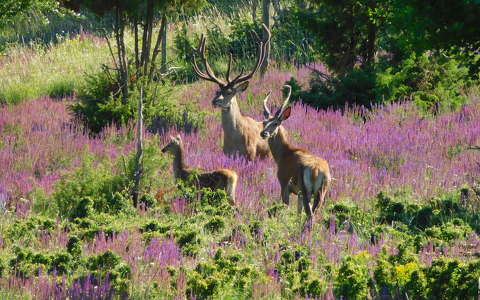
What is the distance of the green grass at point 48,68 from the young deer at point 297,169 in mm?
8973

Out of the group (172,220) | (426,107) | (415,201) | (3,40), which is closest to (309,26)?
(426,107)

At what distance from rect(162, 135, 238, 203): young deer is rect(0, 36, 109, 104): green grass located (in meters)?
8.09

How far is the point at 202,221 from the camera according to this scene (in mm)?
7680

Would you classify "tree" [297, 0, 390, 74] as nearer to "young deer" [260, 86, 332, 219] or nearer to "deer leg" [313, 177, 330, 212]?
"young deer" [260, 86, 332, 219]

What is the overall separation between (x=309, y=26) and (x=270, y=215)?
799 centimetres

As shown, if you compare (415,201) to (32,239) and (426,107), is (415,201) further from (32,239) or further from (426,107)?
(426,107)

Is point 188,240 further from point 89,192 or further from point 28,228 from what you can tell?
point 89,192

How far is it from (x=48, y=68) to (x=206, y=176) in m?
13.3

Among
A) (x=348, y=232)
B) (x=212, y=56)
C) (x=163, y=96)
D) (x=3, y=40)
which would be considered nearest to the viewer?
(x=348, y=232)

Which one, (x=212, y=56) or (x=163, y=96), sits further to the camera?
(x=212, y=56)

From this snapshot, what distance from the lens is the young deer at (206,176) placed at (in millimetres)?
8445

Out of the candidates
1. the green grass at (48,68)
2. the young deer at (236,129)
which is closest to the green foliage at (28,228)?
the young deer at (236,129)

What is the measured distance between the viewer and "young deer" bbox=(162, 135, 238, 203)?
27.7 ft

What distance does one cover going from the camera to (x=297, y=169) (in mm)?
7855
